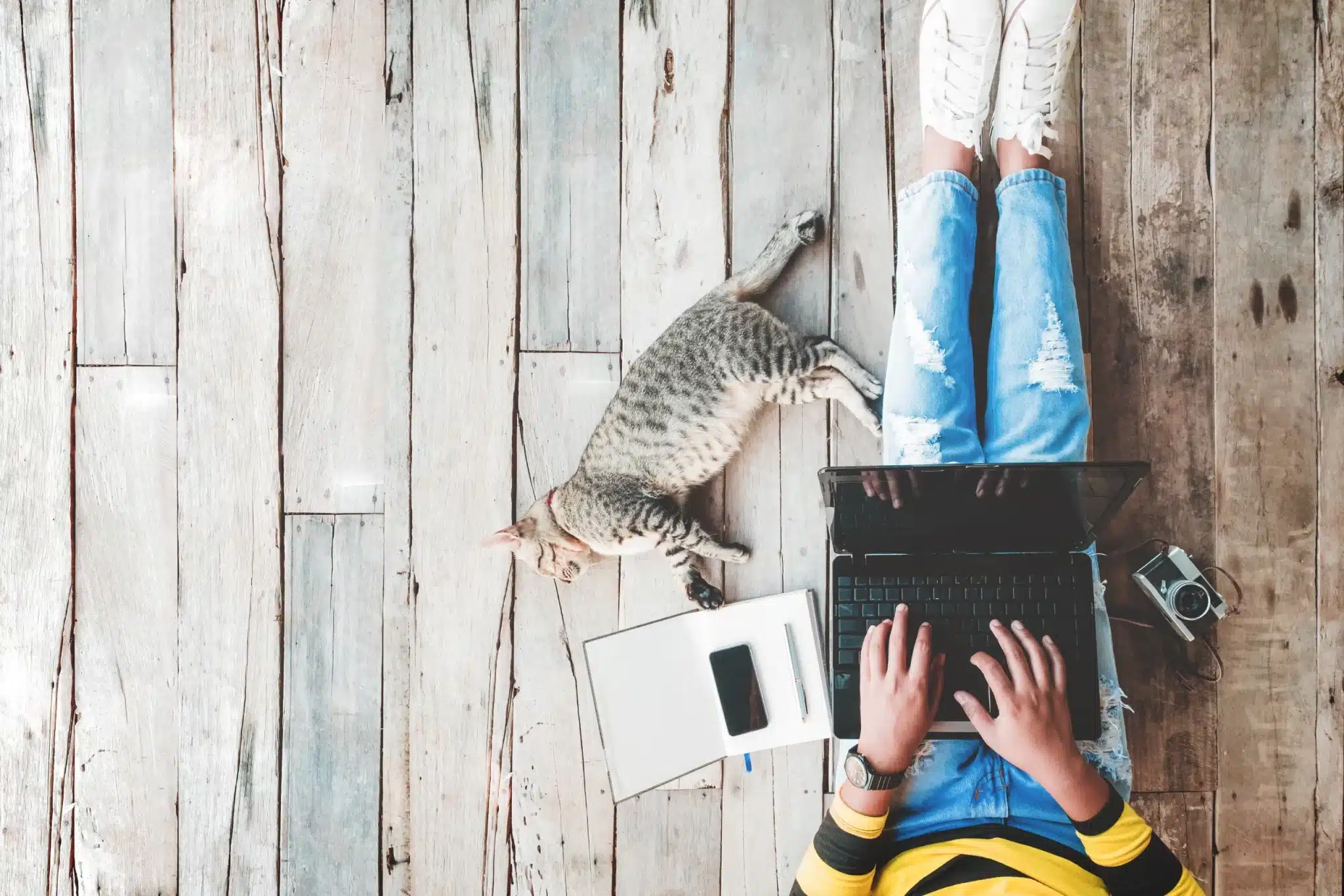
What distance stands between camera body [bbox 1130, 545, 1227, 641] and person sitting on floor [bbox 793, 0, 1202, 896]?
14cm

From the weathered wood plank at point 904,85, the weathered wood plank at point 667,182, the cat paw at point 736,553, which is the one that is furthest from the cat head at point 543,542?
the weathered wood plank at point 904,85

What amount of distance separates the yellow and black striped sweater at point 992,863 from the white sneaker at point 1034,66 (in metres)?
1.10

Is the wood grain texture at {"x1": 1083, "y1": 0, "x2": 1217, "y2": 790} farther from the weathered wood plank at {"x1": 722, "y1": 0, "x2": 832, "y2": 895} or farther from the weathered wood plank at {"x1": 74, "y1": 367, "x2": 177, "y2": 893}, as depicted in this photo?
the weathered wood plank at {"x1": 74, "y1": 367, "x2": 177, "y2": 893}

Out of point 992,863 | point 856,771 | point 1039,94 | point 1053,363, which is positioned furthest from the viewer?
point 1039,94

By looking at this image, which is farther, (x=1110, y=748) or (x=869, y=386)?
(x=869, y=386)

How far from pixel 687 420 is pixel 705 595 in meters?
0.34

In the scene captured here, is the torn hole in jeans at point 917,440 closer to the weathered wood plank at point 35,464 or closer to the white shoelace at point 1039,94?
the white shoelace at point 1039,94

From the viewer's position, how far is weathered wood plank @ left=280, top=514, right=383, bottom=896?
4.79ft

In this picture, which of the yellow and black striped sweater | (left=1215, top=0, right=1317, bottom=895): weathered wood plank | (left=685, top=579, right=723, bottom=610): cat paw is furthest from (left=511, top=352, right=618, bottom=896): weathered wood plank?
(left=1215, top=0, right=1317, bottom=895): weathered wood plank

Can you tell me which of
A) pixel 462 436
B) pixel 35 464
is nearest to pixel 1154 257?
pixel 462 436

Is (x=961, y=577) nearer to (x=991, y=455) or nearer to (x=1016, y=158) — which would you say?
(x=991, y=455)

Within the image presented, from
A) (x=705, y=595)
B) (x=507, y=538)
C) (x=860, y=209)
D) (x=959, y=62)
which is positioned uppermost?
(x=959, y=62)

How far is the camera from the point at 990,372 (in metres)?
1.27

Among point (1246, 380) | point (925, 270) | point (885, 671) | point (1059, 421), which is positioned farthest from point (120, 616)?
point (1246, 380)
